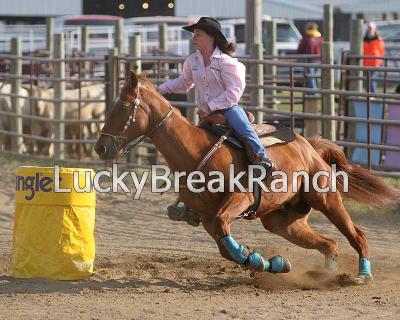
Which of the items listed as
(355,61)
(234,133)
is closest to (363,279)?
(234,133)

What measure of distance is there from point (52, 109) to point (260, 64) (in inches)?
181

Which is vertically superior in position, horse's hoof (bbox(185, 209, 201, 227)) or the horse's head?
the horse's head

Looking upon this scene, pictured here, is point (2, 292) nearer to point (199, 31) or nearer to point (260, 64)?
point (199, 31)

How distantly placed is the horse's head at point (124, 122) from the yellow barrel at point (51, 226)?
698 millimetres

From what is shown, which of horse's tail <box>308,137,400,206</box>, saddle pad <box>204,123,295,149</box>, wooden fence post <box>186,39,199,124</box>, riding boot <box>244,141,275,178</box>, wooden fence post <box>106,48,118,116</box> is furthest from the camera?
wooden fence post <box>106,48,118,116</box>

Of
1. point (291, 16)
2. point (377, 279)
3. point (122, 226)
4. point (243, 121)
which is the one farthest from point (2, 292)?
point (291, 16)

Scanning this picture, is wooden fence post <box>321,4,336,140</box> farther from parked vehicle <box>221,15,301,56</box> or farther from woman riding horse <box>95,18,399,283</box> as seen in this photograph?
parked vehicle <box>221,15,301,56</box>

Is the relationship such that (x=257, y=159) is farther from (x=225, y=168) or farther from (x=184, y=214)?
(x=184, y=214)

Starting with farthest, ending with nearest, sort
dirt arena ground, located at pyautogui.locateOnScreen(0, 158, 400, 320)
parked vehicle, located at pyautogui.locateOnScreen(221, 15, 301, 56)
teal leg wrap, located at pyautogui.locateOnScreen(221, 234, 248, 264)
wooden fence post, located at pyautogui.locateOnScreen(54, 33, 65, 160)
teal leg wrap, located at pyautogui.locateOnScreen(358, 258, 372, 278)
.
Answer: parked vehicle, located at pyautogui.locateOnScreen(221, 15, 301, 56)
wooden fence post, located at pyautogui.locateOnScreen(54, 33, 65, 160)
teal leg wrap, located at pyautogui.locateOnScreen(358, 258, 372, 278)
teal leg wrap, located at pyautogui.locateOnScreen(221, 234, 248, 264)
dirt arena ground, located at pyautogui.locateOnScreen(0, 158, 400, 320)

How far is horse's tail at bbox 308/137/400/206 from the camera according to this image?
8680mm

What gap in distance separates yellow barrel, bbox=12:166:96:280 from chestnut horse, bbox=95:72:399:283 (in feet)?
2.38

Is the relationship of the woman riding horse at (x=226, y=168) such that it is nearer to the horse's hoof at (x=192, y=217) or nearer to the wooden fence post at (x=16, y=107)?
the horse's hoof at (x=192, y=217)

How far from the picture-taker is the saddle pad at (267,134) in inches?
307

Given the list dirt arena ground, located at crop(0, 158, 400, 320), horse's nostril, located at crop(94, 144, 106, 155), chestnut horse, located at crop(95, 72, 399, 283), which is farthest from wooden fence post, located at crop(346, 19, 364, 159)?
horse's nostril, located at crop(94, 144, 106, 155)
